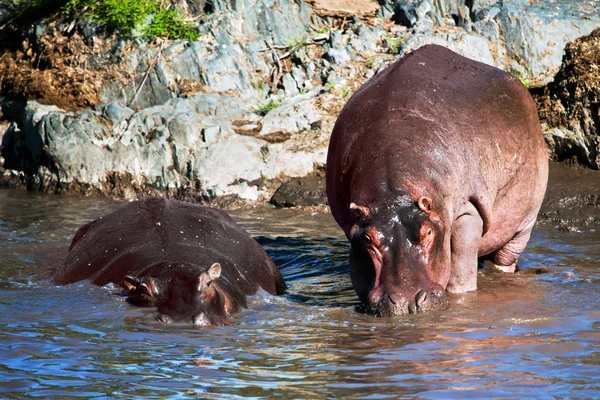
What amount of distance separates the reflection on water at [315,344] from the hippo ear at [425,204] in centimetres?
67

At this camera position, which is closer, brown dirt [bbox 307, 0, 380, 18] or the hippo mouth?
the hippo mouth

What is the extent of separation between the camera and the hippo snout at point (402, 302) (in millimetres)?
5641

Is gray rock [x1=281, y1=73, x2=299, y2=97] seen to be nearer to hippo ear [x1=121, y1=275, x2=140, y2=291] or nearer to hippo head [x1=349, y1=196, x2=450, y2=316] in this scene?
hippo ear [x1=121, y1=275, x2=140, y2=291]

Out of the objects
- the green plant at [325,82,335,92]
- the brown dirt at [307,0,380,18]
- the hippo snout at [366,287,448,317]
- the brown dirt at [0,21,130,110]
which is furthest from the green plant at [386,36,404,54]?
the hippo snout at [366,287,448,317]

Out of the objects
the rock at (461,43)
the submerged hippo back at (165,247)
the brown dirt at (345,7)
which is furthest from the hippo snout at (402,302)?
the brown dirt at (345,7)

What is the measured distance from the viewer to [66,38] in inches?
543

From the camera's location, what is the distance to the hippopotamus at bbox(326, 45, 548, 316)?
5.80 meters

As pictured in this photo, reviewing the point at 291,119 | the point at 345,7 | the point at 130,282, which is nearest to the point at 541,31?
the point at 345,7

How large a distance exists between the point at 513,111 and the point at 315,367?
3.42 meters

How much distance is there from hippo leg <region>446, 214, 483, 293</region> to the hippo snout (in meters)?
0.82

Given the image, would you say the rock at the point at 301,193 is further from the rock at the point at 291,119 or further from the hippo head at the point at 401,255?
the hippo head at the point at 401,255

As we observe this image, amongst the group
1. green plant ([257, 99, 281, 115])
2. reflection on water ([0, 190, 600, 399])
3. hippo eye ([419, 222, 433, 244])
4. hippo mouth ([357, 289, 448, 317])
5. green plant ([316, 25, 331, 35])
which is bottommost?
reflection on water ([0, 190, 600, 399])

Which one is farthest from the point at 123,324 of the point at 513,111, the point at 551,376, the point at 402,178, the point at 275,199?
the point at 275,199

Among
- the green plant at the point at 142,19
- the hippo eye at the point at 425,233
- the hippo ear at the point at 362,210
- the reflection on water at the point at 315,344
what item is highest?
the green plant at the point at 142,19
